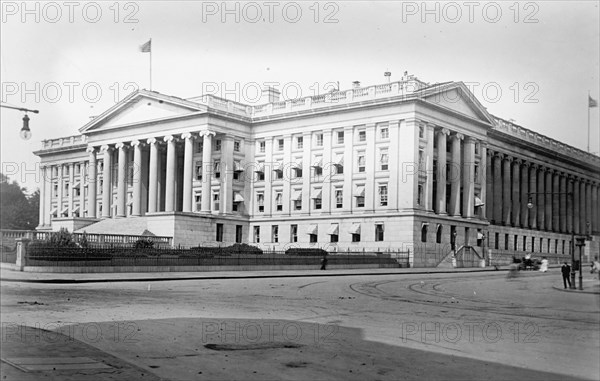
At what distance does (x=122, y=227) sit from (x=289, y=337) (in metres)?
54.1

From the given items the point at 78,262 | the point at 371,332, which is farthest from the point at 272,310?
the point at 78,262

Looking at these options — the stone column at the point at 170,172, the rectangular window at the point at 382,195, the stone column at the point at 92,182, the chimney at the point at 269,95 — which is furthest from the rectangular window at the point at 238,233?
the rectangular window at the point at 382,195

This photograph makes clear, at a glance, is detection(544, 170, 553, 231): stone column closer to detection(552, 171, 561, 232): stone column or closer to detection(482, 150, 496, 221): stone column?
detection(552, 171, 561, 232): stone column

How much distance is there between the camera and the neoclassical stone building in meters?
65.0

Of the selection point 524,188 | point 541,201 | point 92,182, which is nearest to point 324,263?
point 92,182

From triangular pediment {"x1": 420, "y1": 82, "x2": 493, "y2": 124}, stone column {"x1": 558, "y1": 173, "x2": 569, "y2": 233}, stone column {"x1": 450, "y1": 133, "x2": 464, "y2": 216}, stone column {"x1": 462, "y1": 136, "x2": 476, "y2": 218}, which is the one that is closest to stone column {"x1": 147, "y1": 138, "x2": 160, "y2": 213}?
triangular pediment {"x1": 420, "y1": 82, "x2": 493, "y2": 124}

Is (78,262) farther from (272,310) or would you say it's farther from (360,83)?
(360,83)

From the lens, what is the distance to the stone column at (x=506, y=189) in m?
81.6

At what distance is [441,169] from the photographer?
67.9 meters

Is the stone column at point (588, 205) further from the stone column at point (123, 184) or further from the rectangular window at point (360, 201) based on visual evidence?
the stone column at point (123, 184)

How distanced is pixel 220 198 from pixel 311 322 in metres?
58.8

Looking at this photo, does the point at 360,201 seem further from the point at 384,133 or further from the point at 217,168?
the point at 217,168

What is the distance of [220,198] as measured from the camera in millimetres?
74500

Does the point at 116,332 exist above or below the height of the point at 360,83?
below
